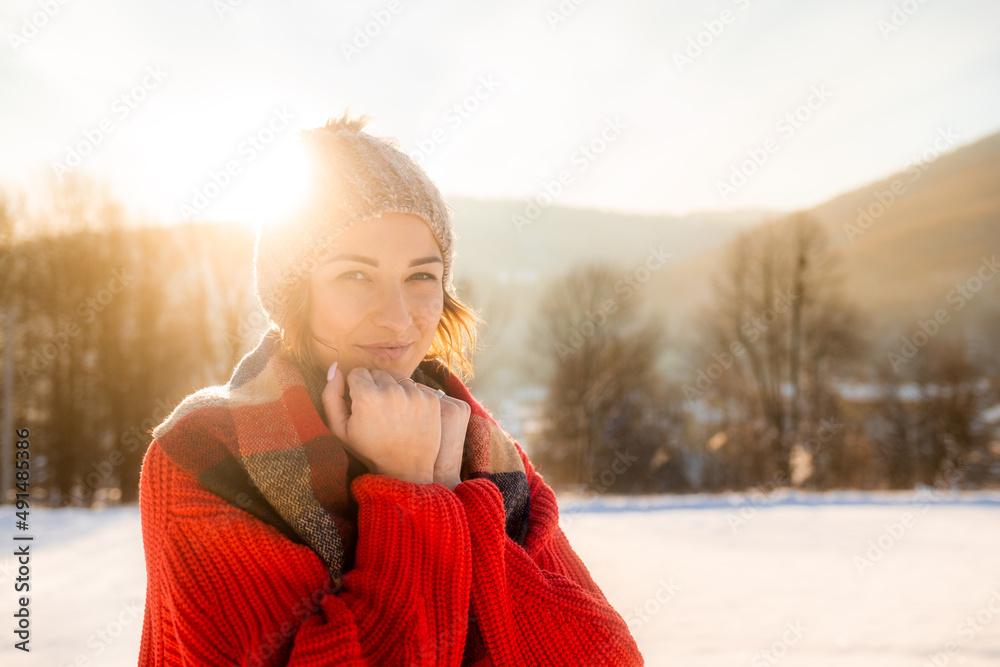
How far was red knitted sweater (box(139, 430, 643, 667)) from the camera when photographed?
3.43ft

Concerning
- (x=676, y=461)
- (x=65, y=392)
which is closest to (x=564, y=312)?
(x=676, y=461)

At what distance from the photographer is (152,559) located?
43.8 inches

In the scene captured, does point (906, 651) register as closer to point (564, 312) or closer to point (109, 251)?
point (564, 312)

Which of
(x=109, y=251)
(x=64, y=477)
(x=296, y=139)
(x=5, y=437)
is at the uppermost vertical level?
(x=109, y=251)

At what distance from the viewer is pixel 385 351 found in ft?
4.53

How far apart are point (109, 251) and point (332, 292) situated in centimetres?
1872

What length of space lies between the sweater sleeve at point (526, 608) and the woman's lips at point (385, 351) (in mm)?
356

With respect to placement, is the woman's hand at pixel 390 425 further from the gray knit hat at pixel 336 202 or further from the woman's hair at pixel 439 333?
the gray knit hat at pixel 336 202

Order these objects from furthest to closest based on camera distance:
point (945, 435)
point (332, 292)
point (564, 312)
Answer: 1. point (945, 435)
2. point (564, 312)
3. point (332, 292)

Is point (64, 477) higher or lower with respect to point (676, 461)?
higher
